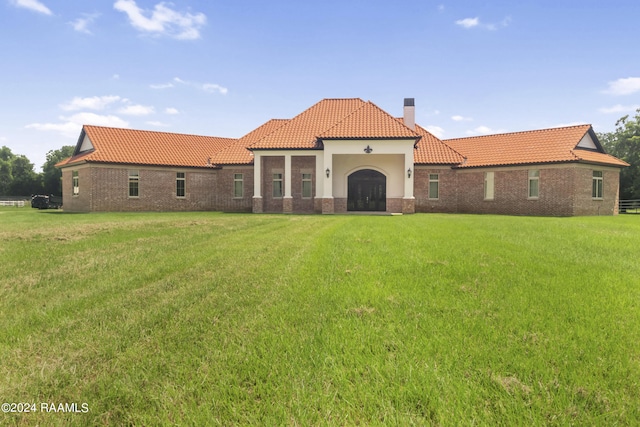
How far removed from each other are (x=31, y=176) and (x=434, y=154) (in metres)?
60.7

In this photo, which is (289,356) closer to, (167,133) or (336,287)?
(336,287)

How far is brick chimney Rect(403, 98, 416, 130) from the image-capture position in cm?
2669

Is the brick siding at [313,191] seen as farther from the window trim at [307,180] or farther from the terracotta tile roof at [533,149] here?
the terracotta tile roof at [533,149]

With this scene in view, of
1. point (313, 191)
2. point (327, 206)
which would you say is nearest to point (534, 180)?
point (327, 206)

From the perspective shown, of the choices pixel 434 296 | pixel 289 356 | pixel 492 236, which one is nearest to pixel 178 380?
pixel 289 356

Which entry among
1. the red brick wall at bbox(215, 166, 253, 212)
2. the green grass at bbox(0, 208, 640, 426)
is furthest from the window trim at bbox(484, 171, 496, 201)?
the green grass at bbox(0, 208, 640, 426)

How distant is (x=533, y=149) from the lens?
23438mm

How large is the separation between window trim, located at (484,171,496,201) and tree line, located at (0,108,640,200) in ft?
67.1

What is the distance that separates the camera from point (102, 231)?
10.8 m

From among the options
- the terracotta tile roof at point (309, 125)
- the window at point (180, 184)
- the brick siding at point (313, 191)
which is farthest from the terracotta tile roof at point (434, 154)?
the window at point (180, 184)

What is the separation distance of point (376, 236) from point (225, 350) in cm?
681

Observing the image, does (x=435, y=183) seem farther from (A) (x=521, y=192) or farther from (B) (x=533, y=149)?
(B) (x=533, y=149)

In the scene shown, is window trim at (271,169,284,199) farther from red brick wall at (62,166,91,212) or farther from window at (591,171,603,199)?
window at (591,171,603,199)

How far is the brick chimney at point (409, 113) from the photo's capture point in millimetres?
26688
